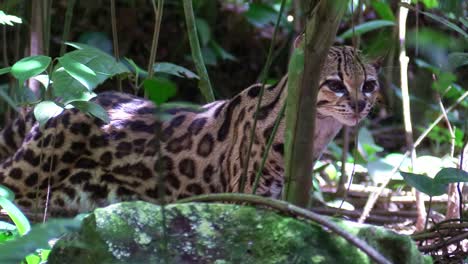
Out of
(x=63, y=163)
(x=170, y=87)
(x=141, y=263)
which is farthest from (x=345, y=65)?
(x=170, y=87)

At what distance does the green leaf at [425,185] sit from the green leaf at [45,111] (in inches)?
47.4

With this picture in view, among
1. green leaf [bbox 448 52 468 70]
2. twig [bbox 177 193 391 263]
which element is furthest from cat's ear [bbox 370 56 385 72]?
twig [bbox 177 193 391 263]

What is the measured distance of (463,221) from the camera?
299 centimetres

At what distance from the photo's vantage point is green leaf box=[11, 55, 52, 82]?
117 inches

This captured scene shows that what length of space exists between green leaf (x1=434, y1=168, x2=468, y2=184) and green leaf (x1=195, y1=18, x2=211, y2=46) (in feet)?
13.4

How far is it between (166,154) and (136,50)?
294 cm

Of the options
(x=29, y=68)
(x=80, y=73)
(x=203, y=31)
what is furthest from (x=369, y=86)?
(x=203, y=31)

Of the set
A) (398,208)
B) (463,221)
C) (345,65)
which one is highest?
(345,65)

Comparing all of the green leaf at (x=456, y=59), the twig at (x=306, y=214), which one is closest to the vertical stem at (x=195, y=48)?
the green leaf at (x=456, y=59)

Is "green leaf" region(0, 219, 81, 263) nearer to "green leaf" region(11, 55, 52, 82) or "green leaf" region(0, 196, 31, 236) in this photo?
"green leaf" region(0, 196, 31, 236)

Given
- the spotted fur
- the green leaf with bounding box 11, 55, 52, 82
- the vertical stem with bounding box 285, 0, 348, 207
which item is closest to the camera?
the vertical stem with bounding box 285, 0, 348, 207

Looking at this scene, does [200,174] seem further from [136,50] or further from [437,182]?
[136,50]

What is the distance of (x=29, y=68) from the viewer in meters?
A: 3.01

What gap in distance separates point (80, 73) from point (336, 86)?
158 centimetres
